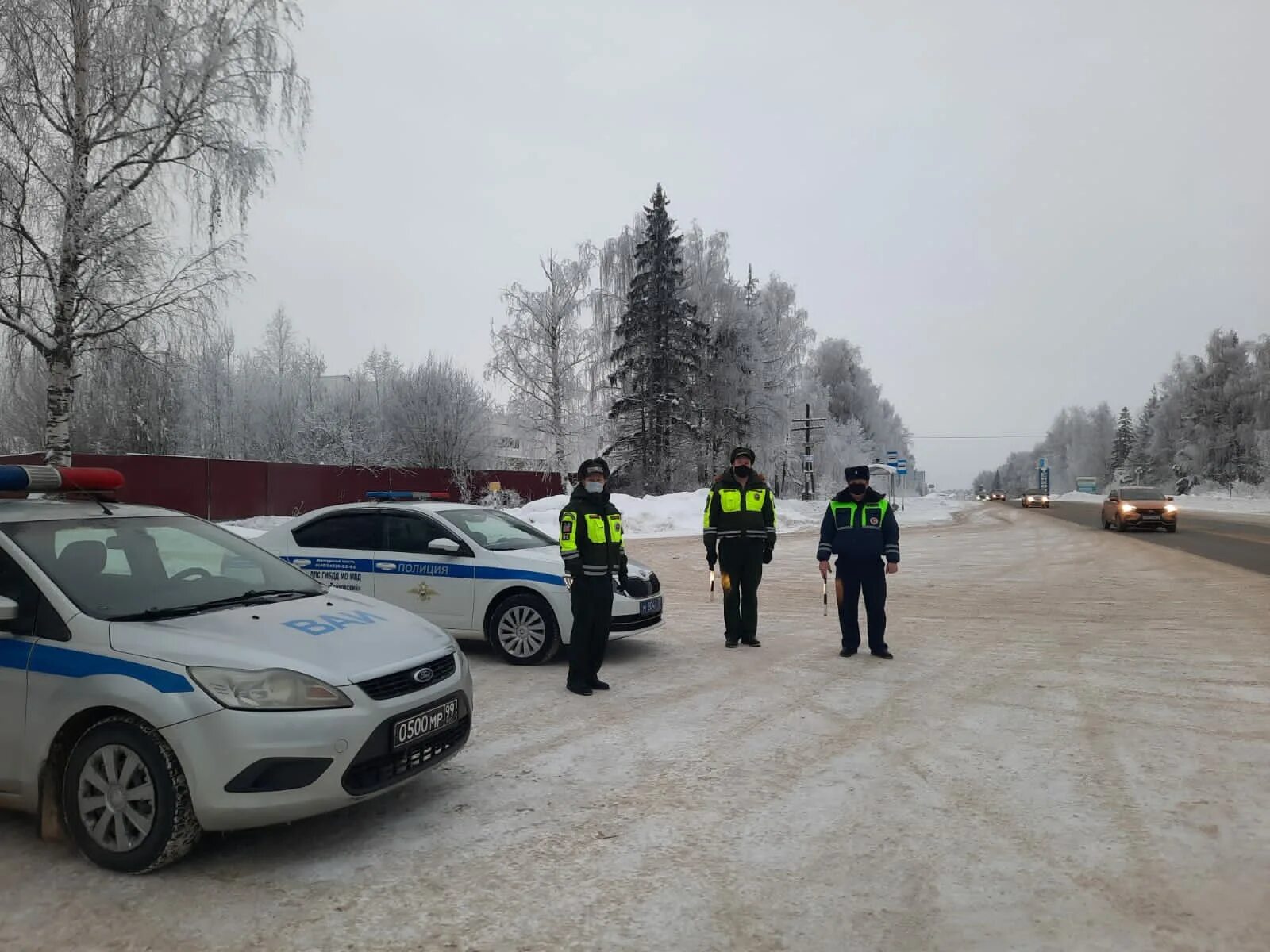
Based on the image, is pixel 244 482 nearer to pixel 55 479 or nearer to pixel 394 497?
pixel 394 497

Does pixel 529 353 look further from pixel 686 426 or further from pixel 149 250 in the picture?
pixel 149 250

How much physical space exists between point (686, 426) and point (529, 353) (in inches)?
315

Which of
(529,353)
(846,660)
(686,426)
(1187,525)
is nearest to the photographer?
(846,660)

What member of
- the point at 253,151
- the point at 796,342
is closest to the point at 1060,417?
the point at 796,342

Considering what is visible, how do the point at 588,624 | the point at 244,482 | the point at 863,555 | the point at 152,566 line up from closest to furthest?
1. the point at 152,566
2. the point at 588,624
3. the point at 863,555
4. the point at 244,482

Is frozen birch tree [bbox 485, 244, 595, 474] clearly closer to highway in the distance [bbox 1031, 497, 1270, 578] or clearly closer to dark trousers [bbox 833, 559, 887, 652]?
highway in the distance [bbox 1031, 497, 1270, 578]

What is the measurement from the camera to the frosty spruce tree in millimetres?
39469

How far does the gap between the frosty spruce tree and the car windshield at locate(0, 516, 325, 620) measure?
34.8m

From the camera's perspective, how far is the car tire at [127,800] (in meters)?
3.39

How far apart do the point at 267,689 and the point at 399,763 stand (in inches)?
27.0

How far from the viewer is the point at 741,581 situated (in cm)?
859

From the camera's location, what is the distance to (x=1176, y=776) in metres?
4.56

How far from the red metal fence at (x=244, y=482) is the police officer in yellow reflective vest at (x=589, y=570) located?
17.0m

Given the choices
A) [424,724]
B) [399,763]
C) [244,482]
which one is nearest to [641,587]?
[424,724]
